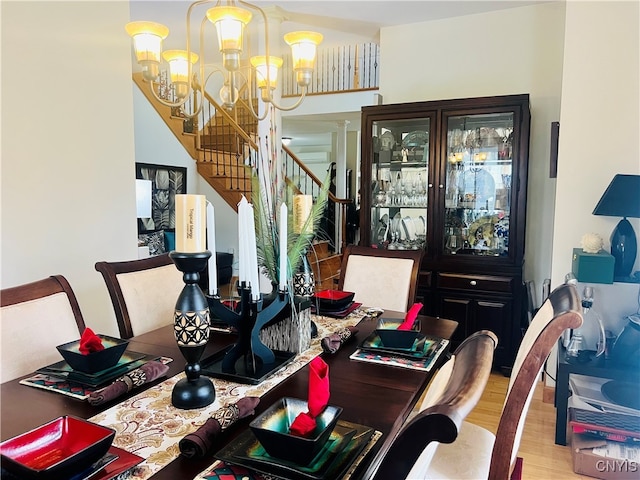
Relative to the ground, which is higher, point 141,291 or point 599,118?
point 599,118

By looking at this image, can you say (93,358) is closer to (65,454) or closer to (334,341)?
(65,454)

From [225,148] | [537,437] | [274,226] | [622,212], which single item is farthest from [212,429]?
[225,148]

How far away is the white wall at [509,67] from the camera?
11.3 ft

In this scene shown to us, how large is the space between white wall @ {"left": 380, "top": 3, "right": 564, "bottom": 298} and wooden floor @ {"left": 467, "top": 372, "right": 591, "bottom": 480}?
3.50ft

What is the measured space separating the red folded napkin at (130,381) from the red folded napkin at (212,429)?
298mm

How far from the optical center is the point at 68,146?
2.42 metres

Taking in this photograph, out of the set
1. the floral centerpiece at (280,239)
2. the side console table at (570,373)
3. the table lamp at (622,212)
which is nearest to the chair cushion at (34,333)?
the floral centerpiece at (280,239)

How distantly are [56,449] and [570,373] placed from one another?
92.3 inches

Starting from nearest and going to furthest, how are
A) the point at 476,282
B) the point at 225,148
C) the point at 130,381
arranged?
the point at 130,381 < the point at 476,282 < the point at 225,148

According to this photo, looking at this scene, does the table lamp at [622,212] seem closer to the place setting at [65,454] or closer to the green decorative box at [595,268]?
the green decorative box at [595,268]

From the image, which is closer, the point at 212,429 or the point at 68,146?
the point at 212,429

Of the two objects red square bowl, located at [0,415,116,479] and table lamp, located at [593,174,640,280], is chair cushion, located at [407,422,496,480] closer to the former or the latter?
red square bowl, located at [0,415,116,479]

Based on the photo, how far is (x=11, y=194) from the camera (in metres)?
2.13

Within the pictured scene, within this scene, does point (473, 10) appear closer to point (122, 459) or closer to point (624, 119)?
point (624, 119)
